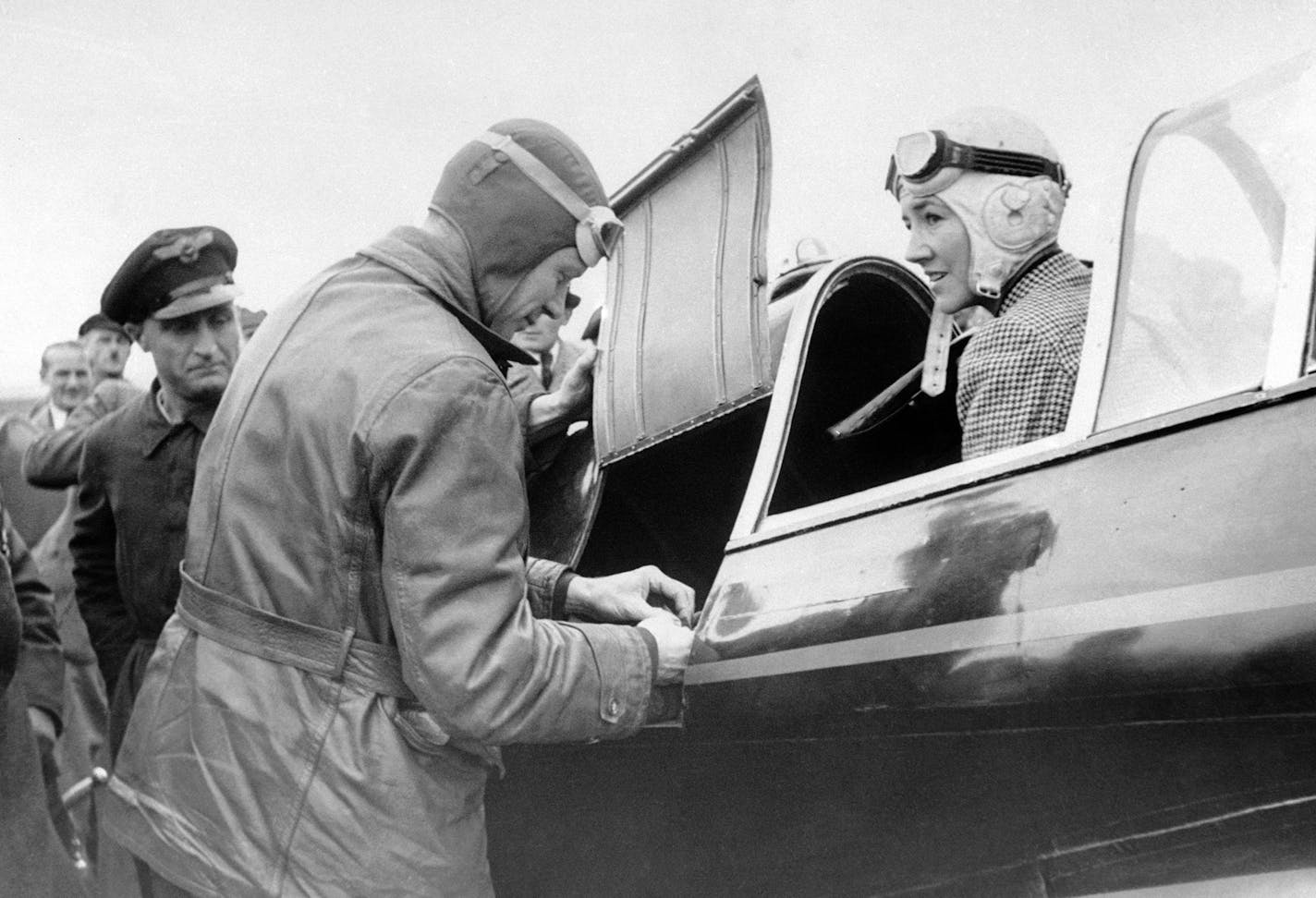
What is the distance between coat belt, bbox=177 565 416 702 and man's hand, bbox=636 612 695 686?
47 cm

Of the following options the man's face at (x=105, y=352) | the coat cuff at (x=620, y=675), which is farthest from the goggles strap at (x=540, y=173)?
the man's face at (x=105, y=352)

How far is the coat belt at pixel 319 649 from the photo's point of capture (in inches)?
81.3

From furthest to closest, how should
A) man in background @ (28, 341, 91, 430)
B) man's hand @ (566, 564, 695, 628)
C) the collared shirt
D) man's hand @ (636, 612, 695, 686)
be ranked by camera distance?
man in background @ (28, 341, 91, 430) < the collared shirt < man's hand @ (566, 564, 695, 628) < man's hand @ (636, 612, 695, 686)

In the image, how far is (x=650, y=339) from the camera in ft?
10.5

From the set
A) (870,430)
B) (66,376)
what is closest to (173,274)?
(870,430)

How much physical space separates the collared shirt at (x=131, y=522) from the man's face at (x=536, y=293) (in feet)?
6.00

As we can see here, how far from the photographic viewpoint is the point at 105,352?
6395 mm

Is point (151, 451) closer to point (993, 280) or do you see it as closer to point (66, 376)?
point (993, 280)

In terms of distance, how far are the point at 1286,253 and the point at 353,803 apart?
1.57 metres

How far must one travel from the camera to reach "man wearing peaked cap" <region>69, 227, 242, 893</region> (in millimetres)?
3908

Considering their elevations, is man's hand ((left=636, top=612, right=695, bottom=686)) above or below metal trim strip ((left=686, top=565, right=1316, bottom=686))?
below

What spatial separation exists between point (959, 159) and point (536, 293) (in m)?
1.07

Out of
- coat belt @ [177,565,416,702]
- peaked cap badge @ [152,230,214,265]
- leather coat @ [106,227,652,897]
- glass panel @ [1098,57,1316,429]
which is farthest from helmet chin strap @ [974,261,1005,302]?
peaked cap badge @ [152,230,214,265]

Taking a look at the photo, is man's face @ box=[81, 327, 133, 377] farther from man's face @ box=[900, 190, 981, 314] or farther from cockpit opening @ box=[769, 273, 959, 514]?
man's face @ box=[900, 190, 981, 314]
